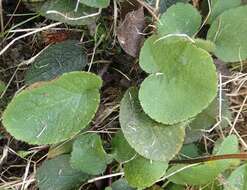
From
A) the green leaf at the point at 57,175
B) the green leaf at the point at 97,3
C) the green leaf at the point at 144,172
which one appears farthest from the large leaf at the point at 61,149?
the green leaf at the point at 97,3

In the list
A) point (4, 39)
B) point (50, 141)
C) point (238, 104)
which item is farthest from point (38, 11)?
point (238, 104)

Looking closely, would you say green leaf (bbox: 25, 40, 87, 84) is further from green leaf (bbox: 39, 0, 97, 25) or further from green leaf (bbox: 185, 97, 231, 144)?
green leaf (bbox: 185, 97, 231, 144)

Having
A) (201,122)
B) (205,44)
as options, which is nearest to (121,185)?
(201,122)

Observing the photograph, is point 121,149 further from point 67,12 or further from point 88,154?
point 67,12

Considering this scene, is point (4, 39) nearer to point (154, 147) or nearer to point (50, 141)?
point (50, 141)

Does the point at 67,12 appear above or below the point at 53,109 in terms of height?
above

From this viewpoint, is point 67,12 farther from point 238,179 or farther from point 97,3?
point 238,179

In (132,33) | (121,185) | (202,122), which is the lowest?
(121,185)
